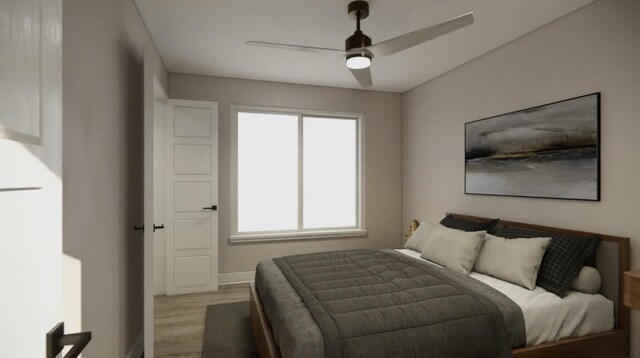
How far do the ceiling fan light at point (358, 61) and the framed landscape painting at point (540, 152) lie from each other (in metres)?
1.62

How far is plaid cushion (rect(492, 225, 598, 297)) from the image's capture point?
7.04 feet

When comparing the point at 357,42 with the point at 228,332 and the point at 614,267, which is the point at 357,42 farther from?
the point at 228,332

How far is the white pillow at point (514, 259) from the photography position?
87.7 inches

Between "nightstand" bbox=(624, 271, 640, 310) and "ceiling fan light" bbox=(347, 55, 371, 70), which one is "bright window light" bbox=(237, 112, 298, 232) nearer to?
"ceiling fan light" bbox=(347, 55, 371, 70)

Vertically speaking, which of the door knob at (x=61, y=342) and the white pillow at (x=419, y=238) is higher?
the door knob at (x=61, y=342)

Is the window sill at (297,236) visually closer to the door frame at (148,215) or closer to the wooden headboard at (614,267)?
the door frame at (148,215)

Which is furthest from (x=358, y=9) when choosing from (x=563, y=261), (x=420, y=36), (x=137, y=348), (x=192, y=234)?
(x=137, y=348)

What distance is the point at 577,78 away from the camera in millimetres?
2418

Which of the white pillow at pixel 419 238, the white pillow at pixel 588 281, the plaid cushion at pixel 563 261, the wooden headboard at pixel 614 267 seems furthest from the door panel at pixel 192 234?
the wooden headboard at pixel 614 267

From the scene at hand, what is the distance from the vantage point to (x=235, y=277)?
401cm

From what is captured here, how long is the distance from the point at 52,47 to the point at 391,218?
4.39 meters

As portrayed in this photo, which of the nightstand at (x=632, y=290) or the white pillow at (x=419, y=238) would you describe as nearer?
the nightstand at (x=632, y=290)

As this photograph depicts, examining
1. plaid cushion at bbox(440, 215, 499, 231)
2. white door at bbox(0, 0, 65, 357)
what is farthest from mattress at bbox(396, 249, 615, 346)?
white door at bbox(0, 0, 65, 357)

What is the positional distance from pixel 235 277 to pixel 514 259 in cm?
310
